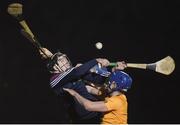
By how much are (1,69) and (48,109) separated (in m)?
0.61

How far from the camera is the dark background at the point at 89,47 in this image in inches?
258

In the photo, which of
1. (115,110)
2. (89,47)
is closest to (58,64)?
(115,110)

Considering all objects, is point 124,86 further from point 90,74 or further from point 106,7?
point 106,7

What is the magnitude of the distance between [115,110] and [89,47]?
5.51 ft

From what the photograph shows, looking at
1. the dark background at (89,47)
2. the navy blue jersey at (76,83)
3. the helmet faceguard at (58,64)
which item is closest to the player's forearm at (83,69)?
the navy blue jersey at (76,83)

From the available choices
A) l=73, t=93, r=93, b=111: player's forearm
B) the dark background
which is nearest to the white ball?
the dark background

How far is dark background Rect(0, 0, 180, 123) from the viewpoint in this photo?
6.55 m

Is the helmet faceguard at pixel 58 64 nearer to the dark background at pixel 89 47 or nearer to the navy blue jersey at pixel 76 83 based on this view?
the navy blue jersey at pixel 76 83

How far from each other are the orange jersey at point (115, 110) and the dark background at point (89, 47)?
1.55m

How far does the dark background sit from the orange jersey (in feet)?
→ 5.09

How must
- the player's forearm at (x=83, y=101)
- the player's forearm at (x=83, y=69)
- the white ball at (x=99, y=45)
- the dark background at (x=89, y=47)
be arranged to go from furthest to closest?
the dark background at (x=89, y=47) → the white ball at (x=99, y=45) → the player's forearm at (x=83, y=69) → the player's forearm at (x=83, y=101)

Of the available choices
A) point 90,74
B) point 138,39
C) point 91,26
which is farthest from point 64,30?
point 90,74

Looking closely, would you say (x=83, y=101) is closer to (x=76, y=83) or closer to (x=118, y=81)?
(x=76, y=83)

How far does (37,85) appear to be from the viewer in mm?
6859
